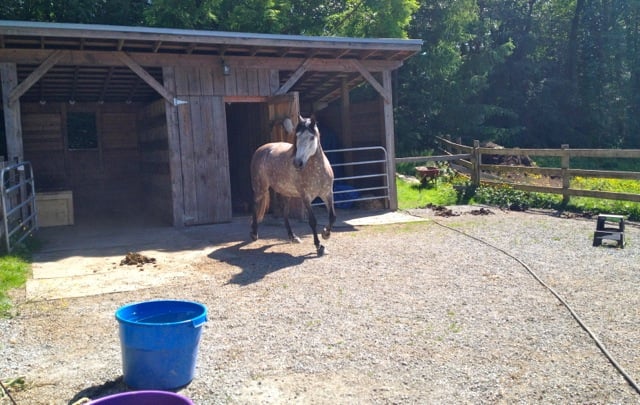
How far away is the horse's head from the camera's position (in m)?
7.27

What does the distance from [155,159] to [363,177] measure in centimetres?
426

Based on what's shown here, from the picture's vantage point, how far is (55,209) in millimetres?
11203

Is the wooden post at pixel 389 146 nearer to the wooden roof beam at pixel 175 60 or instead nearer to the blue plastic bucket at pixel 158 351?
the wooden roof beam at pixel 175 60

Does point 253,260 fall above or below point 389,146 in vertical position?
below

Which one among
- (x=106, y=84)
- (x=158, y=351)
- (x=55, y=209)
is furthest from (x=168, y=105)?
(x=158, y=351)

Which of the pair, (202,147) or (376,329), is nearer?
(376,329)

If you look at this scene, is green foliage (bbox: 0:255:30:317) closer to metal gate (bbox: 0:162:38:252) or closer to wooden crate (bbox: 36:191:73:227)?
metal gate (bbox: 0:162:38:252)

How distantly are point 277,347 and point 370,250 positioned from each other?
3.70 m

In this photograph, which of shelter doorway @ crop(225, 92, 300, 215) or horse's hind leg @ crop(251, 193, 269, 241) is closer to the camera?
horse's hind leg @ crop(251, 193, 269, 241)

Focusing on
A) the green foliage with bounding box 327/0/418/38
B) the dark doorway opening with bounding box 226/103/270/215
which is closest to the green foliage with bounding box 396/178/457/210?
the dark doorway opening with bounding box 226/103/270/215

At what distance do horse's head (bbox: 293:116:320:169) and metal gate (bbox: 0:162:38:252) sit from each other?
3627mm

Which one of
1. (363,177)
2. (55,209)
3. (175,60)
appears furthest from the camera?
(363,177)

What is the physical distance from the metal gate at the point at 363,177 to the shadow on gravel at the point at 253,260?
385cm

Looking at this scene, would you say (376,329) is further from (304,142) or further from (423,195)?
(423,195)
